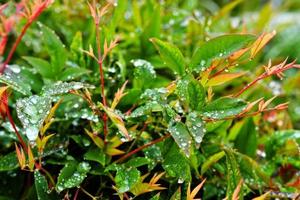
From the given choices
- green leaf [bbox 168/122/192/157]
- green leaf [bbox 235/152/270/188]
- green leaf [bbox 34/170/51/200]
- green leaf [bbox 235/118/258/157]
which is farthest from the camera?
green leaf [bbox 235/118/258/157]

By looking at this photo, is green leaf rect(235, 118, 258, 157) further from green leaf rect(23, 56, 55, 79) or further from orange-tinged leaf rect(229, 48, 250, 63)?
green leaf rect(23, 56, 55, 79)

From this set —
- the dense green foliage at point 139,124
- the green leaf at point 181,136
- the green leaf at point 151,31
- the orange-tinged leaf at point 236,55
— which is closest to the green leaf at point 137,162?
the dense green foliage at point 139,124

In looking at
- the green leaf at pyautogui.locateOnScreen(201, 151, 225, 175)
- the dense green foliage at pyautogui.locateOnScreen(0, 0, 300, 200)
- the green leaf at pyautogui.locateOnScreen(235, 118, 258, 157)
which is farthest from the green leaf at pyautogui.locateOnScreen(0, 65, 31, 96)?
the green leaf at pyautogui.locateOnScreen(235, 118, 258, 157)

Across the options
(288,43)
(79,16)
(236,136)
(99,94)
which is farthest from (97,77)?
(288,43)

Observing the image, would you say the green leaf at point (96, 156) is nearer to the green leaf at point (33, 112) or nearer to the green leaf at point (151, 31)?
the green leaf at point (33, 112)

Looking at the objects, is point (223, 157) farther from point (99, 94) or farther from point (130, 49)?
point (130, 49)

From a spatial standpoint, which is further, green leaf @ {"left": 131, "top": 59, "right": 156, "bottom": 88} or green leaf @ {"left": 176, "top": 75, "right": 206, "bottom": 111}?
green leaf @ {"left": 131, "top": 59, "right": 156, "bottom": 88}
